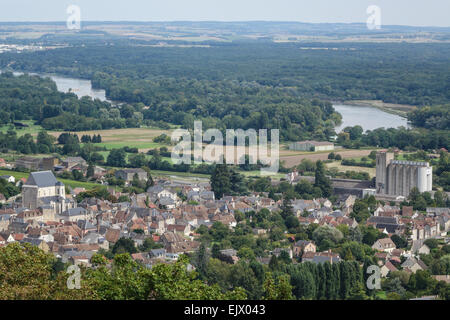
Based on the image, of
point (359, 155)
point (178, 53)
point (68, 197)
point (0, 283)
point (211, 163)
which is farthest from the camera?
point (178, 53)

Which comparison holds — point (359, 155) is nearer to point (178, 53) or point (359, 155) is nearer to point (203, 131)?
point (203, 131)

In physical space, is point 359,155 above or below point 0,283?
below

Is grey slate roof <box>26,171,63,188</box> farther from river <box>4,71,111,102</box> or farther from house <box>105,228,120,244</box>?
river <box>4,71,111,102</box>

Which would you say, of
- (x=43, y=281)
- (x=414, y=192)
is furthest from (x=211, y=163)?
(x=43, y=281)

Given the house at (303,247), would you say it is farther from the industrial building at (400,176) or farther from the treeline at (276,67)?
the treeline at (276,67)

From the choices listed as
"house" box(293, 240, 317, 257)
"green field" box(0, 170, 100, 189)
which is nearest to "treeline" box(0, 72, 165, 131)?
"green field" box(0, 170, 100, 189)

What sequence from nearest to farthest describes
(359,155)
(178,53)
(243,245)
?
(243,245)
(359,155)
(178,53)

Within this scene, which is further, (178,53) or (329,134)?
(178,53)
